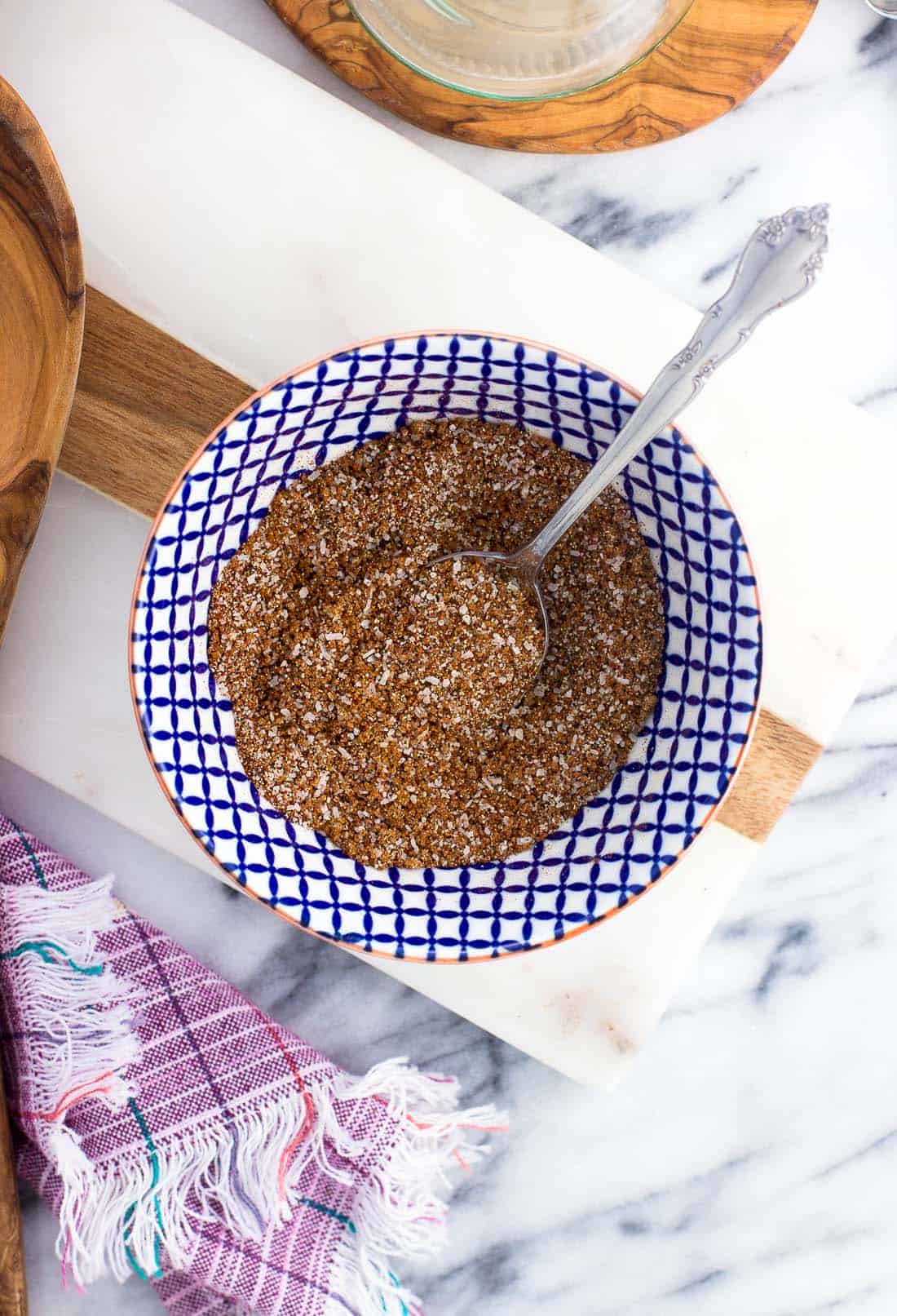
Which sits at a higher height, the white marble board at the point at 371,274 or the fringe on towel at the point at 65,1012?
the white marble board at the point at 371,274

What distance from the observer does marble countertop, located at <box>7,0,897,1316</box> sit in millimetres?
896

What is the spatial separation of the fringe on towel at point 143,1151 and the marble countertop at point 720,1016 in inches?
2.4

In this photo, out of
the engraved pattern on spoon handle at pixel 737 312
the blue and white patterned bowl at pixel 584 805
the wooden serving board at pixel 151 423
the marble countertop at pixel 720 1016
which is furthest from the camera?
the marble countertop at pixel 720 1016

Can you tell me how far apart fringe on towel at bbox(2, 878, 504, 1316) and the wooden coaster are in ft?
2.16

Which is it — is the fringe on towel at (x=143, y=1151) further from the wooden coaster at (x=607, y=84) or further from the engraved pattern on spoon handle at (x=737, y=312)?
the wooden coaster at (x=607, y=84)

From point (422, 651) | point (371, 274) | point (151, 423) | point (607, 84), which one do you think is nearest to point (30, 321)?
point (151, 423)

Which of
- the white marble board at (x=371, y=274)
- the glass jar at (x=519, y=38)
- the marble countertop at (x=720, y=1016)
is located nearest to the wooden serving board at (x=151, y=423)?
the white marble board at (x=371, y=274)

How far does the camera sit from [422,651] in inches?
29.1

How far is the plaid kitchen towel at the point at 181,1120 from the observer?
884 millimetres

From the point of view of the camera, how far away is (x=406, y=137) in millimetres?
850

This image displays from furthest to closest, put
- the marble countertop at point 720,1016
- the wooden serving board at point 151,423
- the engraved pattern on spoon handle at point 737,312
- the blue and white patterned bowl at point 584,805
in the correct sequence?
the marble countertop at point 720,1016, the wooden serving board at point 151,423, the blue and white patterned bowl at point 584,805, the engraved pattern on spoon handle at point 737,312

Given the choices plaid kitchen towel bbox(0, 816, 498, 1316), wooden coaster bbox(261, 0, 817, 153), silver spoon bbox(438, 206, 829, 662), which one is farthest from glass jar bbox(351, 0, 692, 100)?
plaid kitchen towel bbox(0, 816, 498, 1316)

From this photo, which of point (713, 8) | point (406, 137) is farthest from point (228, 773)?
point (713, 8)

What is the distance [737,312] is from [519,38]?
0.31 meters
